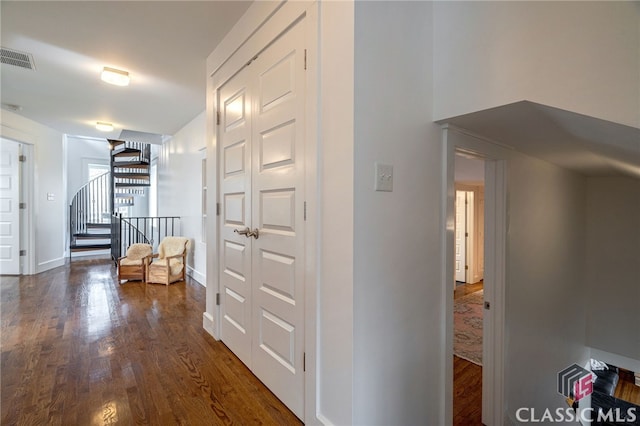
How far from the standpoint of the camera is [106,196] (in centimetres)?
782

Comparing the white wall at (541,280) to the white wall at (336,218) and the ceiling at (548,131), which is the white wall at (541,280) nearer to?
the ceiling at (548,131)

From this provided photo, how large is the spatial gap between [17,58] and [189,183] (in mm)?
2625

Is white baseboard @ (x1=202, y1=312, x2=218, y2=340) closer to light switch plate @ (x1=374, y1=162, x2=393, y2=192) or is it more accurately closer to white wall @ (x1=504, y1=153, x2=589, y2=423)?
light switch plate @ (x1=374, y1=162, x2=393, y2=192)

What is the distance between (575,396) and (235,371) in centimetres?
321

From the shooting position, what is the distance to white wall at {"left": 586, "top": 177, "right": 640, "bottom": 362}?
3621mm

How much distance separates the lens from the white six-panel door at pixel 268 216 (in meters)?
1.72

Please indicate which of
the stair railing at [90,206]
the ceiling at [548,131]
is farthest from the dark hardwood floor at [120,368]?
the stair railing at [90,206]

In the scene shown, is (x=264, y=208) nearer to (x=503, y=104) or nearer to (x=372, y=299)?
(x=372, y=299)

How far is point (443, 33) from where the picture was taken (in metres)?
1.75

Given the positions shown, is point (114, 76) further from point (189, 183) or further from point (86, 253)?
point (86, 253)

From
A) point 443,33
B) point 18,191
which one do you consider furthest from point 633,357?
point 18,191

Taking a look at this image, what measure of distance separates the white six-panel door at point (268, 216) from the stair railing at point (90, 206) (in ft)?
21.0

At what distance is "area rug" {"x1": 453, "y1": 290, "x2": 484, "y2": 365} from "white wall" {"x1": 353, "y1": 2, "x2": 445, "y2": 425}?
182 cm

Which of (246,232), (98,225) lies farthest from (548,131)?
(98,225)
